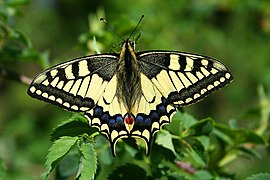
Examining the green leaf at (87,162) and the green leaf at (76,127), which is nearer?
the green leaf at (87,162)

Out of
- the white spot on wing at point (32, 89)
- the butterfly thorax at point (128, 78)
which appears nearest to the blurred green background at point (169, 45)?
the butterfly thorax at point (128, 78)

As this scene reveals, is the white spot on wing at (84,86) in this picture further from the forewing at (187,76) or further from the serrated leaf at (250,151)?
the serrated leaf at (250,151)

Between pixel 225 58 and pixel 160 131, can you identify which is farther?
pixel 225 58

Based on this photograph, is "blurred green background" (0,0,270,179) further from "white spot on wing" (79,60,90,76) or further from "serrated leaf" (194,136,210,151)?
"serrated leaf" (194,136,210,151)

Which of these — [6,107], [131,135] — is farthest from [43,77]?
[6,107]

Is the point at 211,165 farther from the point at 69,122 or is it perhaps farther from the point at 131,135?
the point at 69,122

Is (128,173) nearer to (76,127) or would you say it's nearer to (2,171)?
(76,127)

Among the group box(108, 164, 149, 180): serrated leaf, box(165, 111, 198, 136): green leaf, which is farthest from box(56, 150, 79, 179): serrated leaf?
box(165, 111, 198, 136): green leaf
